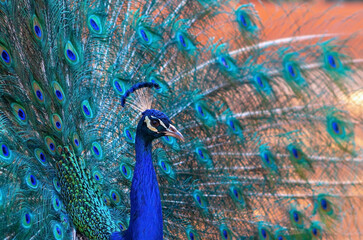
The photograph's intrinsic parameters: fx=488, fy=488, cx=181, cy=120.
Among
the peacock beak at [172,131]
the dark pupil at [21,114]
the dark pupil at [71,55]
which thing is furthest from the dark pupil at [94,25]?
the peacock beak at [172,131]

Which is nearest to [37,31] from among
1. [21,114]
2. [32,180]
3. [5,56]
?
[5,56]

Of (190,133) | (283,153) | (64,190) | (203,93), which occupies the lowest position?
(64,190)

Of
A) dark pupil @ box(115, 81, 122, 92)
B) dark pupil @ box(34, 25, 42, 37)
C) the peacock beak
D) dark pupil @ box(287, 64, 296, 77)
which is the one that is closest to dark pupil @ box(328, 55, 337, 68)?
dark pupil @ box(287, 64, 296, 77)

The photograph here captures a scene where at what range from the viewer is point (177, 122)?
6.42ft

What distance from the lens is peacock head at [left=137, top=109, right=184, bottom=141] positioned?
4.80 feet

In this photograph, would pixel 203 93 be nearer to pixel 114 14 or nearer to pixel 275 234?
pixel 114 14

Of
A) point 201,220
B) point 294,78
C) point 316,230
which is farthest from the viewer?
point 201,220

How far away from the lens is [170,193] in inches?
77.9

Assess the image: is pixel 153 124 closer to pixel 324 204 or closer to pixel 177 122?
pixel 177 122

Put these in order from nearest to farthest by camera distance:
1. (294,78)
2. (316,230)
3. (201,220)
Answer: (294,78) < (316,230) < (201,220)

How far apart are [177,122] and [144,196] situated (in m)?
0.48

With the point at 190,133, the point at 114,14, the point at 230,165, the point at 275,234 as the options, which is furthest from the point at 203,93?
the point at 275,234

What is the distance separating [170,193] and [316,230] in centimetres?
58

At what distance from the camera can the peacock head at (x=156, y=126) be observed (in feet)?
4.80
